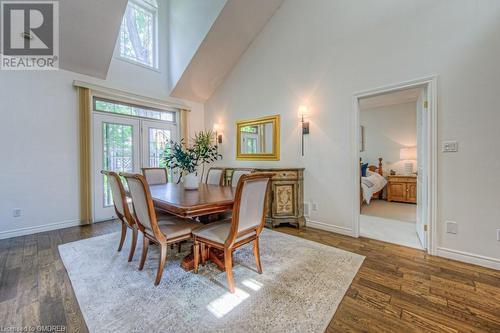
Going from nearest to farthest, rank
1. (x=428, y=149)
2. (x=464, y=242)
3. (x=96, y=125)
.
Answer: (x=464, y=242) < (x=428, y=149) < (x=96, y=125)

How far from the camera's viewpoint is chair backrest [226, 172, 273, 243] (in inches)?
63.9

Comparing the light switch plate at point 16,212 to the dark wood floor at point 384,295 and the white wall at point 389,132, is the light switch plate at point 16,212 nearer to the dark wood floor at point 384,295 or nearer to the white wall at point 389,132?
the dark wood floor at point 384,295

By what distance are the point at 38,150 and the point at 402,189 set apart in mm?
7184

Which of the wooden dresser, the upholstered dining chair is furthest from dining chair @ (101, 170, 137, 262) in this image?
→ the wooden dresser

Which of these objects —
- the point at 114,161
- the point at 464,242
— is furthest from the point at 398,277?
the point at 114,161

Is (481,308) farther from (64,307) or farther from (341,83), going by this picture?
(64,307)

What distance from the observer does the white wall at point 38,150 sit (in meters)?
2.90

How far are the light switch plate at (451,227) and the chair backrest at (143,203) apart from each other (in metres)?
2.95

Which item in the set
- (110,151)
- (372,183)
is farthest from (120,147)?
(372,183)

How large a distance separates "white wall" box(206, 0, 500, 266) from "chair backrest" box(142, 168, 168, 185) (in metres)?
1.60

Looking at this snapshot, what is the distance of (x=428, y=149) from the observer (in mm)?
2355

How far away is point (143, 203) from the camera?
5.89 feet

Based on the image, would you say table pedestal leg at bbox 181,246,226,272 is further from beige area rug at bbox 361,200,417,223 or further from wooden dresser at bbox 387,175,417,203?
wooden dresser at bbox 387,175,417,203

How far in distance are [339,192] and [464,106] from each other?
63.8 inches
